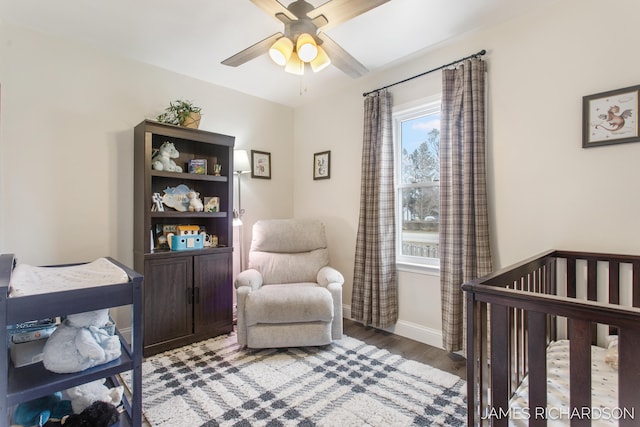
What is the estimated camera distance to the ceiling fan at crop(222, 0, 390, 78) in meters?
1.56

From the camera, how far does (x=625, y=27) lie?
175 cm

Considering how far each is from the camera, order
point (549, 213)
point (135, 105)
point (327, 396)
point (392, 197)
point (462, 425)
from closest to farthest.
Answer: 1. point (462, 425)
2. point (327, 396)
3. point (549, 213)
4. point (135, 105)
5. point (392, 197)

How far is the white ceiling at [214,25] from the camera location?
199 centimetres

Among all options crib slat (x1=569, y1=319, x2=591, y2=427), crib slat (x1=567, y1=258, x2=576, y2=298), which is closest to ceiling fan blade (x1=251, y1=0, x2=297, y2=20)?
crib slat (x1=569, y1=319, x2=591, y2=427)

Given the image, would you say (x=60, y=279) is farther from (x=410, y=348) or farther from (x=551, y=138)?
(x=551, y=138)

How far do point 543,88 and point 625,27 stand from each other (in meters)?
0.46

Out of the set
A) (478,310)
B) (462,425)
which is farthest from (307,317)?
(478,310)

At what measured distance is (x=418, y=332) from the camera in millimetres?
2703

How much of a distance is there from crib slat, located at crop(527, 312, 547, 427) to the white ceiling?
6.54 feet

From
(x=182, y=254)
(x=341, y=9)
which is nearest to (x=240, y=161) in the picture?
(x=182, y=254)

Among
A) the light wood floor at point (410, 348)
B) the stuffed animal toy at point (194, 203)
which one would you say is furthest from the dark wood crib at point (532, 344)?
the stuffed animal toy at point (194, 203)

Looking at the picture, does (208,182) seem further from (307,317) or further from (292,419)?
(292,419)

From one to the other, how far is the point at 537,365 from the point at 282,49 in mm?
1957

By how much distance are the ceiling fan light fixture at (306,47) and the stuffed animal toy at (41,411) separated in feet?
7.12
